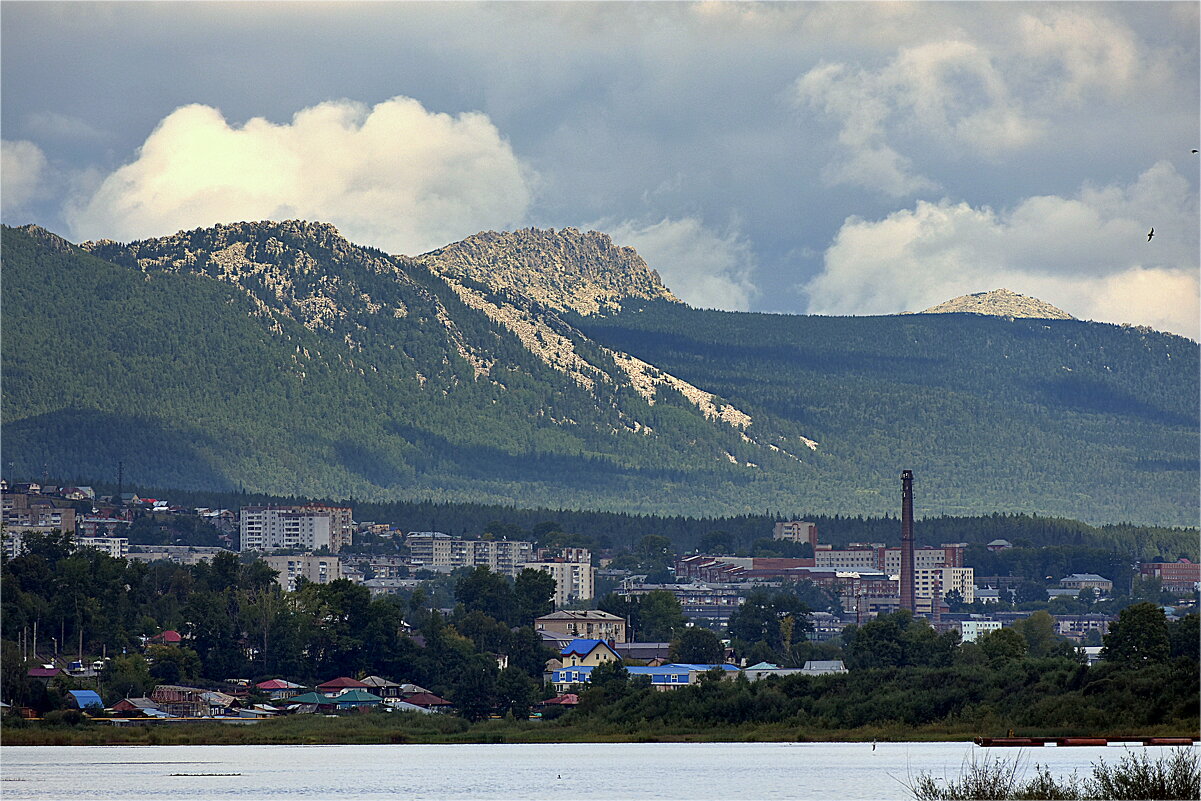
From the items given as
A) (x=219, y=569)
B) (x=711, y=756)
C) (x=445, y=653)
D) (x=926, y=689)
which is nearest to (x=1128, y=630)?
(x=926, y=689)

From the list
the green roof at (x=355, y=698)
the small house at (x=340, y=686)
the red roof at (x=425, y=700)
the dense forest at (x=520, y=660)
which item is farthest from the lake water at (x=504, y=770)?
the small house at (x=340, y=686)

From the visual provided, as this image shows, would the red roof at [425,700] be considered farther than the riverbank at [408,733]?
Yes

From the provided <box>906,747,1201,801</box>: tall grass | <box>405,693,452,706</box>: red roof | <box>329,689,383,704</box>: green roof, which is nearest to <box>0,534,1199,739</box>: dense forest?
<box>405,693,452,706</box>: red roof

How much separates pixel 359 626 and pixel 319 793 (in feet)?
242

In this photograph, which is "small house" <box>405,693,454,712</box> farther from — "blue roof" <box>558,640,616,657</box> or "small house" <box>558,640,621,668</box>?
"blue roof" <box>558,640,616,657</box>

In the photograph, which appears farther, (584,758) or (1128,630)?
(1128,630)

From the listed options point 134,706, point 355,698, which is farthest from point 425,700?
point 134,706

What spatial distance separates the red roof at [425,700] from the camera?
151 meters

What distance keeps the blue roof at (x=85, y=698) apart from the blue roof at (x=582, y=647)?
41.9 meters

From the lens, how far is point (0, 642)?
14738 cm

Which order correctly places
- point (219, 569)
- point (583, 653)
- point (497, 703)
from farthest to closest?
point (219, 569) → point (583, 653) → point (497, 703)

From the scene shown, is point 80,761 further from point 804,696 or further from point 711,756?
→ point 804,696

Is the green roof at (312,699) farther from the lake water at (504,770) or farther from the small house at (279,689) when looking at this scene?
the lake water at (504,770)

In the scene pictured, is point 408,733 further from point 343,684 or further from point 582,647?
point 582,647
